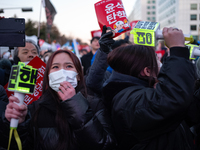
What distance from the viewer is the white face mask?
5.82ft

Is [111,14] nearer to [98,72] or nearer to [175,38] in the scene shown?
[98,72]

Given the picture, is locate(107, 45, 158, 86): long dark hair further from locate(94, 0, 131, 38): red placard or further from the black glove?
locate(94, 0, 131, 38): red placard

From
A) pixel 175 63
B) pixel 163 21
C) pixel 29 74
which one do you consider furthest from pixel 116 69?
pixel 163 21

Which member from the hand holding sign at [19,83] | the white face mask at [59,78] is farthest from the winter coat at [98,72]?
the hand holding sign at [19,83]

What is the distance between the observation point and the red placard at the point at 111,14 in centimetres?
255

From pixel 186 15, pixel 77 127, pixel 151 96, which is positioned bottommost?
pixel 77 127

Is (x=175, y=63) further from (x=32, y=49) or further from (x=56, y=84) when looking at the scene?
(x=32, y=49)

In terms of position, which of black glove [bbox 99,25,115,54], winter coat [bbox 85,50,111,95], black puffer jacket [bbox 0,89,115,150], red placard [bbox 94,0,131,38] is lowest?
black puffer jacket [bbox 0,89,115,150]

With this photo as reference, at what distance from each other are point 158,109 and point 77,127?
0.63 m

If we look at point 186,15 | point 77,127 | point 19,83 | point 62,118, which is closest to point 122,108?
point 77,127

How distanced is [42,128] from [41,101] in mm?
245

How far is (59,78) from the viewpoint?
1792mm

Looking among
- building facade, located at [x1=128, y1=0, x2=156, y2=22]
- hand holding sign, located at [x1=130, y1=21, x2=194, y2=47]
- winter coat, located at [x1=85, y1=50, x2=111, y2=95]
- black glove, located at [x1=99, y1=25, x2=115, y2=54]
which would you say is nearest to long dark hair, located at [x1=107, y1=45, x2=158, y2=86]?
hand holding sign, located at [x1=130, y1=21, x2=194, y2=47]

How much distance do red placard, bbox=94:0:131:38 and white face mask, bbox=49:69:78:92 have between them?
1.00 meters
